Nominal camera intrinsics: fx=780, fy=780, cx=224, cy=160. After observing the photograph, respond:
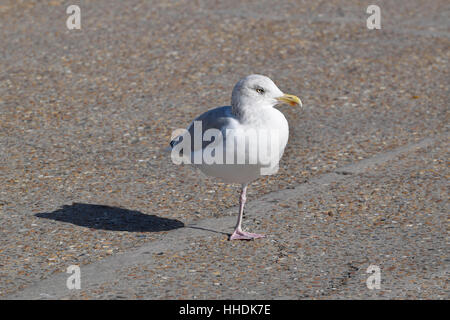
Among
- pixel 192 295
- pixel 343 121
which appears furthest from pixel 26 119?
pixel 192 295

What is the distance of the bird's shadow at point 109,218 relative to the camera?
6.32 m

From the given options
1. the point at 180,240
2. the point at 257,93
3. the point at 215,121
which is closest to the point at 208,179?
the point at 180,240

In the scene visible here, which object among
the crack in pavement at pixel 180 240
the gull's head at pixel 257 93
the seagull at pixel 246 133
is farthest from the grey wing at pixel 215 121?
the crack in pavement at pixel 180 240

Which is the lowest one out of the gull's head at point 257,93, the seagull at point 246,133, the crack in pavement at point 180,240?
the crack in pavement at point 180,240

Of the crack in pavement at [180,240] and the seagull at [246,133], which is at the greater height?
the seagull at [246,133]

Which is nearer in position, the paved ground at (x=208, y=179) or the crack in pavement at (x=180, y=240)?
the crack in pavement at (x=180, y=240)

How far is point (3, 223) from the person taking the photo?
6.34 m

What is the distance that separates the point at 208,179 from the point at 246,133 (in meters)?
1.83

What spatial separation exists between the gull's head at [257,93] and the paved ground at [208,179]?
112 cm

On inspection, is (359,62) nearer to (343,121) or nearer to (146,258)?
(343,121)

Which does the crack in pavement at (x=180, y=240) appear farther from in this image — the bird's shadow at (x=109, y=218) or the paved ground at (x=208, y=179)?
the bird's shadow at (x=109, y=218)

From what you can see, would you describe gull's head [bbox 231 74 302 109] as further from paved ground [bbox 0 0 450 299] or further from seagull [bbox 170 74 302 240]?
paved ground [bbox 0 0 450 299]

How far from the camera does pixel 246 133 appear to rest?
555 centimetres

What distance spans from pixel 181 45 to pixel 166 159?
3870 mm
